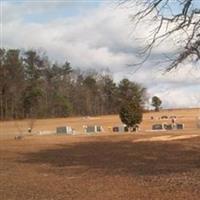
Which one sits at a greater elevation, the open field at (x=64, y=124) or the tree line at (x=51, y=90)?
the tree line at (x=51, y=90)

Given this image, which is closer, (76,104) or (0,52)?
(0,52)

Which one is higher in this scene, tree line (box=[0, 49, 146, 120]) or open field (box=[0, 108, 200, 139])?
tree line (box=[0, 49, 146, 120])

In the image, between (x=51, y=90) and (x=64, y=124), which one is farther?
(x=51, y=90)

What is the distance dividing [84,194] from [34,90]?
101m

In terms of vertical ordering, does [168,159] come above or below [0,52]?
below

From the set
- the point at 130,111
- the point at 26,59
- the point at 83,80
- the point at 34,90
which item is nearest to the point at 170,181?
the point at 130,111

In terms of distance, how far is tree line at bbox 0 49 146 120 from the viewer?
115625 millimetres

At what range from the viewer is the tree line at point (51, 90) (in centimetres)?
11562

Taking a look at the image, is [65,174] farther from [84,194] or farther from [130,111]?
[130,111]

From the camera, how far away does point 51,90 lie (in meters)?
124

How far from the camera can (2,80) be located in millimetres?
116062

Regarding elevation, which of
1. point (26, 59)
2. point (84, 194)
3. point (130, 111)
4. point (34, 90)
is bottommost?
point (84, 194)

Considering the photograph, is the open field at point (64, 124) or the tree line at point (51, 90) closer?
the open field at point (64, 124)

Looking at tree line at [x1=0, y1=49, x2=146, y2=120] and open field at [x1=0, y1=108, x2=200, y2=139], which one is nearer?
open field at [x1=0, y1=108, x2=200, y2=139]
